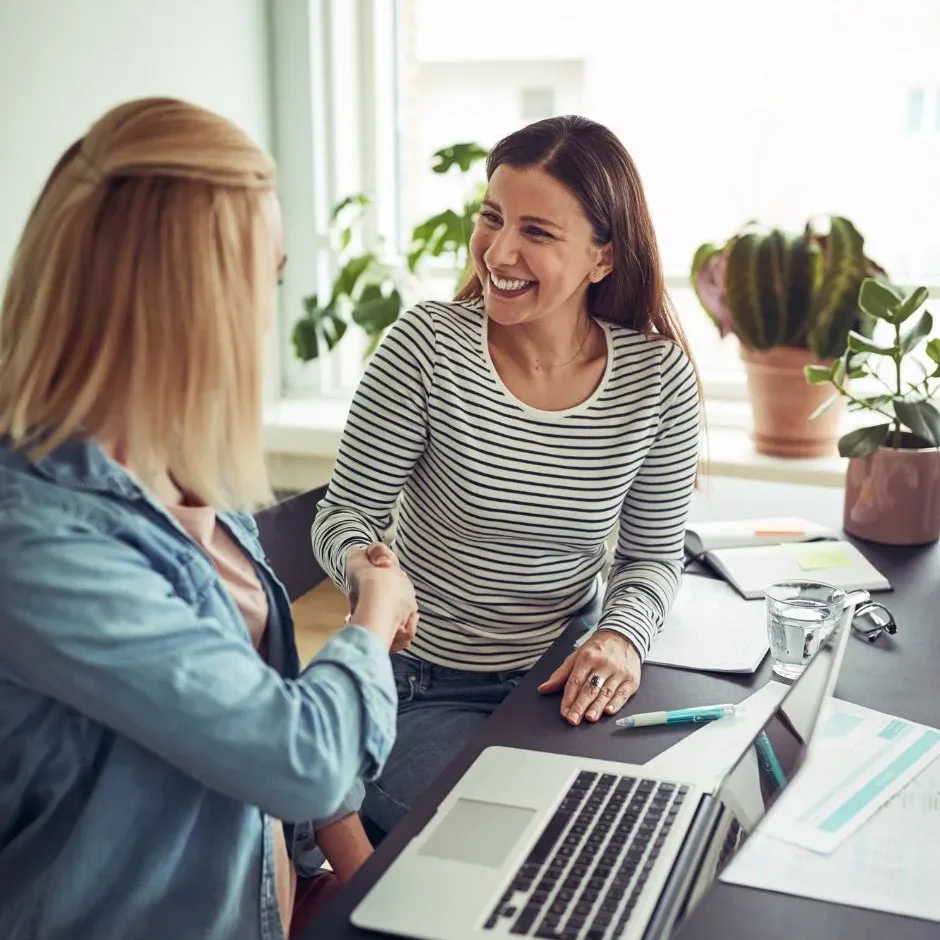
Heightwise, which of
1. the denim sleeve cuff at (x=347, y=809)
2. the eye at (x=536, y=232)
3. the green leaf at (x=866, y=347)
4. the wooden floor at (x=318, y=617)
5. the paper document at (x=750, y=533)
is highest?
the eye at (x=536, y=232)

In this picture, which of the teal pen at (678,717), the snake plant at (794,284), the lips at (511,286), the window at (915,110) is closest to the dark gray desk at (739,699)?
the teal pen at (678,717)

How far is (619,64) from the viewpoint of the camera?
3.05 meters

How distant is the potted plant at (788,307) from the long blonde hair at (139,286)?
5.66 feet

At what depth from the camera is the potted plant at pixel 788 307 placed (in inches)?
92.3

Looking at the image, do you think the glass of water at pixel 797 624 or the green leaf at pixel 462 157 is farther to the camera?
the green leaf at pixel 462 157

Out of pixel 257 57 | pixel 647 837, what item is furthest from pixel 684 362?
pixel 257 57

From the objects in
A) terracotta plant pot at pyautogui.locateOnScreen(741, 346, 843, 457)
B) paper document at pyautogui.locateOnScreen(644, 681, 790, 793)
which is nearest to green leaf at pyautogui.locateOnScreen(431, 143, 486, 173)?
terracotta plant pot at pyautogui.locateOnScreen(741, 346, 843, 457)

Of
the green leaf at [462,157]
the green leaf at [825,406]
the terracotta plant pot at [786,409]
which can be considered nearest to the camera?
the green leaf at [825,406]

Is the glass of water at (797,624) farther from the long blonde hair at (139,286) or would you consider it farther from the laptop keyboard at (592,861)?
the long blonde hair at (139,286)

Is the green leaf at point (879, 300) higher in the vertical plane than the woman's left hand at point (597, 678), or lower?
higher

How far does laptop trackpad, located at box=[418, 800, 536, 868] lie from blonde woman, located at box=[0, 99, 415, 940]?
4.3 inches

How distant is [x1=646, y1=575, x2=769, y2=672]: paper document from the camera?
1329 mm

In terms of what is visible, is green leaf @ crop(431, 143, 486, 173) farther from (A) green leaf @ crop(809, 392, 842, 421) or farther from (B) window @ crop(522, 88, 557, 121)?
(A) green leaf @ crop(809, 392, 842, 421)

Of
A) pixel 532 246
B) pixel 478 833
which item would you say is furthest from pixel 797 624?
pixel 532 246
